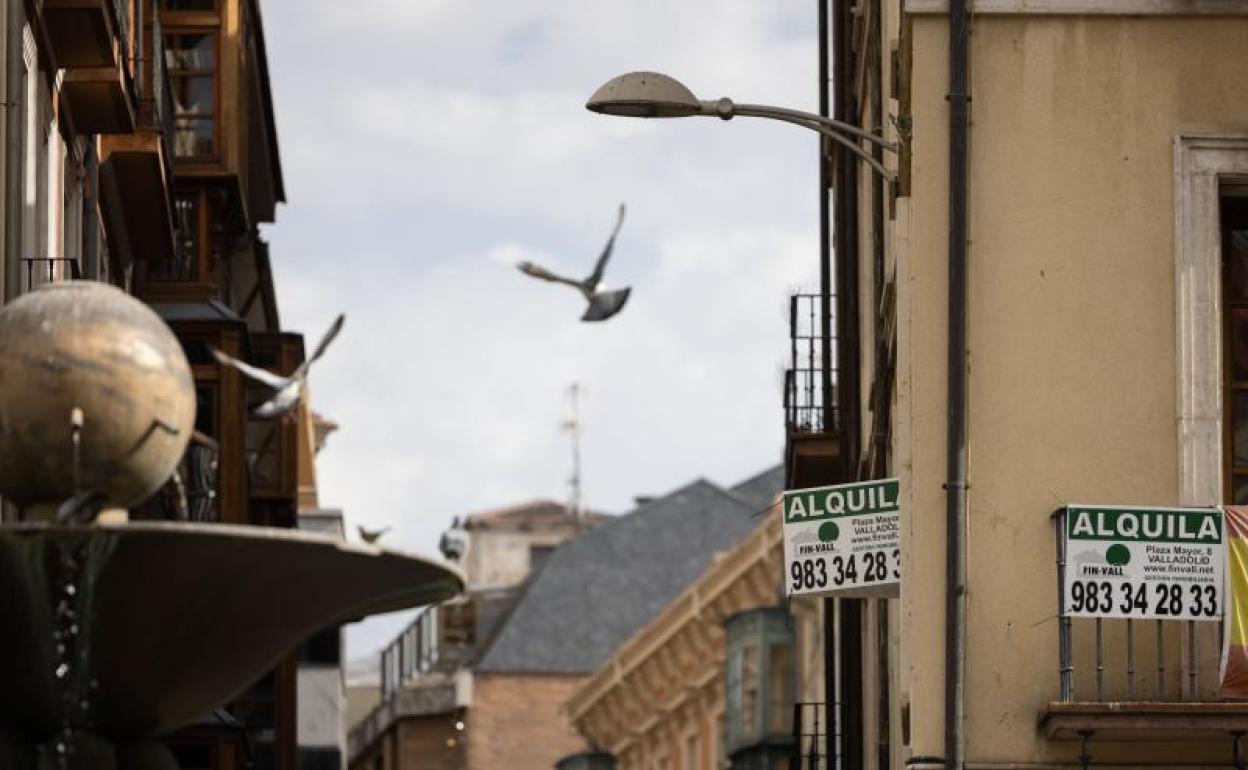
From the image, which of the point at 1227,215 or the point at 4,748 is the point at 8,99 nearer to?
the point at 1227,215

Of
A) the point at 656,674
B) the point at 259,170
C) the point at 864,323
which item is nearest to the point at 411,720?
the point at 656,674

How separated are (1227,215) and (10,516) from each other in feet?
26.0

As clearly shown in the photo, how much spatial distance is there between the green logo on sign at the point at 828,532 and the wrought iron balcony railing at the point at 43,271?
17.1 feet

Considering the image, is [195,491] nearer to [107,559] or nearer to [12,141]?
[12,141]

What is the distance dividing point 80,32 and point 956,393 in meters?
9.20

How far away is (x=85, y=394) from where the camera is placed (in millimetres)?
15180

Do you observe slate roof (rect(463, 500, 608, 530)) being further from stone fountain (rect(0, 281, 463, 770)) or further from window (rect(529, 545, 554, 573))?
stone fountain (rect(0, 281, 463, 770))

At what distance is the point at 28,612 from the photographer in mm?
15117

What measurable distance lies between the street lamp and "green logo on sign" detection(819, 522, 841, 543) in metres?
2.37

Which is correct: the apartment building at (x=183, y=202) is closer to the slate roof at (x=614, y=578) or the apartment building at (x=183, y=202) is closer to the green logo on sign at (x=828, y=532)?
the green logo on sign at (x=828, y=532)

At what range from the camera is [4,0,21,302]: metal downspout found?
2648 cm

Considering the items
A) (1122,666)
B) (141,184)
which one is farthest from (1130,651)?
(141,184)

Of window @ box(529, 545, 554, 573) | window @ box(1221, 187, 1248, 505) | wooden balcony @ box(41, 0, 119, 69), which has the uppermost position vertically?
window @ box(529, 545, 554, 573)

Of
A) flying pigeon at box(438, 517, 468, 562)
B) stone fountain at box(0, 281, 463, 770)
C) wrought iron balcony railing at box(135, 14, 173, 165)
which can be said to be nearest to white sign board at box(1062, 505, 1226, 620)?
stone fountain at box(0, 281, 463, 770)
